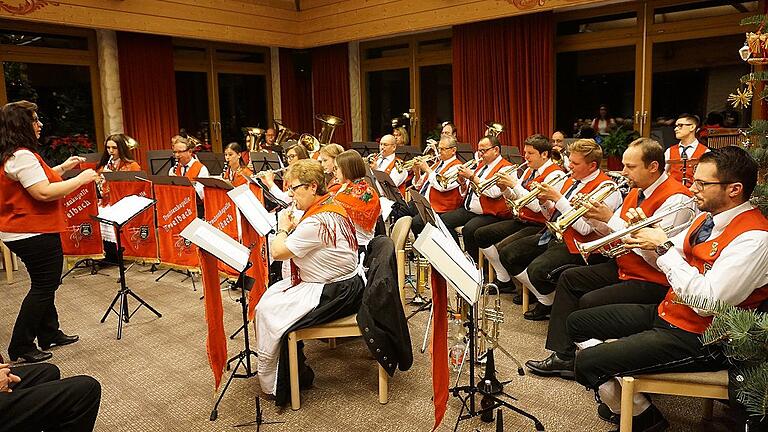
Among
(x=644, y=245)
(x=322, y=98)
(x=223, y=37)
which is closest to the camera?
(x=644, y=245)

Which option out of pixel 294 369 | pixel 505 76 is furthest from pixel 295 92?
pixel 294 369

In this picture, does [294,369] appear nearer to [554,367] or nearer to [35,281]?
[554,367]

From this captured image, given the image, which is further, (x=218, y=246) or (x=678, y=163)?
(x=678, y=163)

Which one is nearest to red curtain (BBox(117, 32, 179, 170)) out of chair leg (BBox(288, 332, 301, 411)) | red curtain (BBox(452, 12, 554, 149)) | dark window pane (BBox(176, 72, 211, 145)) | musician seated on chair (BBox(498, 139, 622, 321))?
dark window pane (BBox(176, 72, 211, 145))

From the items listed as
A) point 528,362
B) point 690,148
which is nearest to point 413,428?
point 528,362

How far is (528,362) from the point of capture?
358cm

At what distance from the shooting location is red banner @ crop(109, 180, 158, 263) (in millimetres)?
5859

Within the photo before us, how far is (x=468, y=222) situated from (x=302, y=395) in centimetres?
263

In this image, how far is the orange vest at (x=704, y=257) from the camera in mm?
2285

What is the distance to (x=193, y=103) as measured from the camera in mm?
10477

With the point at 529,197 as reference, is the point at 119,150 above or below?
above

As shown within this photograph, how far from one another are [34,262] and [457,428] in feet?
9.67

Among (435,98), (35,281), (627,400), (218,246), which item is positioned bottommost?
(627,400)

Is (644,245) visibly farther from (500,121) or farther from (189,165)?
(500,121)
